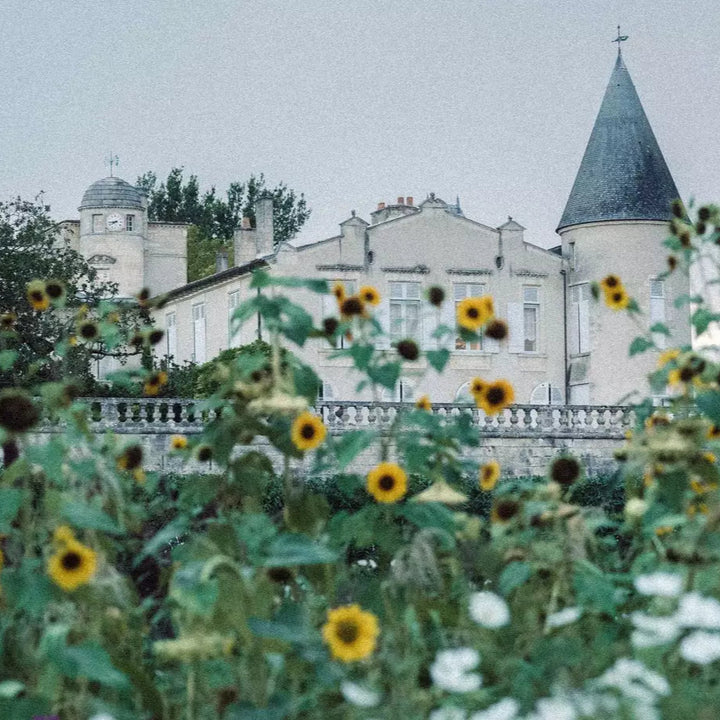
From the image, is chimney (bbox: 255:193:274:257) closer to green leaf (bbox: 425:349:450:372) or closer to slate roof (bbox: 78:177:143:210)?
slate roof (bbox: 78:177:143:210)

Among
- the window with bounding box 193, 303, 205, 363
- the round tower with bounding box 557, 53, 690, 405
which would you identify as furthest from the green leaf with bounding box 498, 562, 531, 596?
the window with bounding box 193, 303, 205, 363

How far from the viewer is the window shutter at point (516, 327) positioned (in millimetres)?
37281

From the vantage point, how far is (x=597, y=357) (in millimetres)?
36844

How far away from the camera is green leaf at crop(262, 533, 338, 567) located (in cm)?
321

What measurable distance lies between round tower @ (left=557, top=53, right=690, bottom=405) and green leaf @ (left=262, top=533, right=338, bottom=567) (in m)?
32.7

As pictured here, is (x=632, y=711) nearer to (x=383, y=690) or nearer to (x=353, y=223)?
(x=383, y=690)

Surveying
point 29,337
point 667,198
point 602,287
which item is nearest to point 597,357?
point 667,198

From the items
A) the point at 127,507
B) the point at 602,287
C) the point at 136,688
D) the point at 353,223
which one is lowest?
the point at 136,688

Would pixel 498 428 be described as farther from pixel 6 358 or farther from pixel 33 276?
pixel 6 358

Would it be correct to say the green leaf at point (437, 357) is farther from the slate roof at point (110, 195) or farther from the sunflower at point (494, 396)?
the slate roof at point (110, 195)

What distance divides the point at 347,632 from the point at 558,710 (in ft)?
1.92

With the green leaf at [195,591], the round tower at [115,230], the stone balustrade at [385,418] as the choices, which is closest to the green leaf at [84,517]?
the green leaf at [195,591]

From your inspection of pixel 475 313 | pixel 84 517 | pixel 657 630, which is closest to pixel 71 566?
pixel 84 517

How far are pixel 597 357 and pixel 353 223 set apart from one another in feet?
22.1
